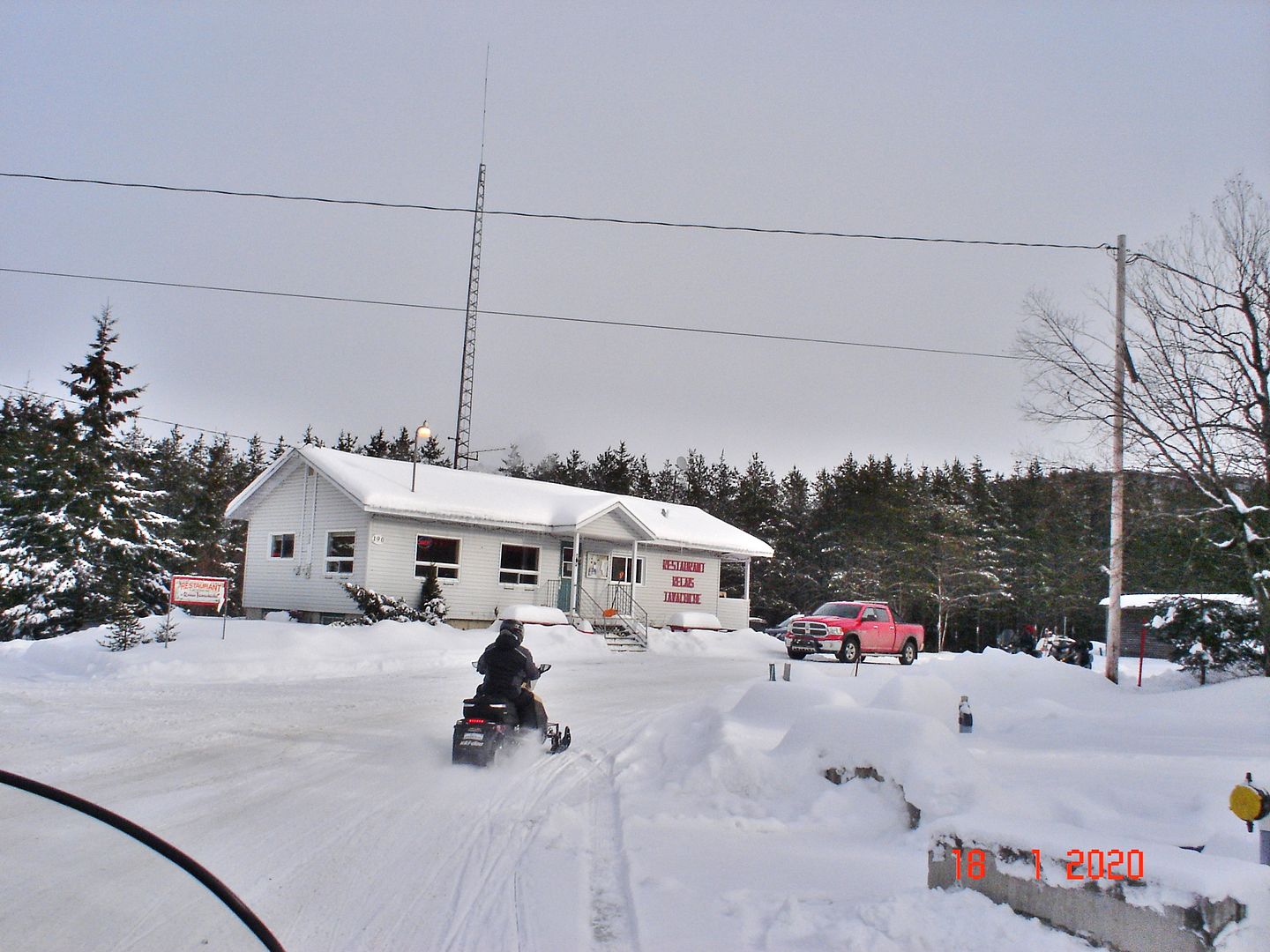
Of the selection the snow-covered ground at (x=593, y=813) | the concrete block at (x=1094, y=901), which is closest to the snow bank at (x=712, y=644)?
the snow-covered ground at (x=593, y=813)

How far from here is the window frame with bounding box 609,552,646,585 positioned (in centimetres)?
3253

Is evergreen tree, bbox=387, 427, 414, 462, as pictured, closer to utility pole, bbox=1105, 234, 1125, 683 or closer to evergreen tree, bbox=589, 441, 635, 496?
evergreen tree, bbox=589, 441, 635, 496

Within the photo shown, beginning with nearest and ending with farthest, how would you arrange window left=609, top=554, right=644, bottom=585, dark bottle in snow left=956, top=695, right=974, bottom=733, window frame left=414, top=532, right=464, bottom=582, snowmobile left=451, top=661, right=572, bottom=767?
snowmobile left=451, top=661, right=572, bottom=767 → dark bottle in snow left=956, top=695, right=974, bottom=733 → window frame left=414, top=532, right=464, bottom=582 → window left=609, top=554, right=644, bottom=585

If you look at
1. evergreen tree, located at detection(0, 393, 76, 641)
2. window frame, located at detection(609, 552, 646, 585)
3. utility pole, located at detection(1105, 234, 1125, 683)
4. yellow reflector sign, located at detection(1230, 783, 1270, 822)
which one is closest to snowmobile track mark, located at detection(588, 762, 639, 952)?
yellow reflector sign, located at detection(1230, 783, 1270, 822)

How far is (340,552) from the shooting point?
90.8ft

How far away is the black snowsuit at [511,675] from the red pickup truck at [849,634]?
18.1 m

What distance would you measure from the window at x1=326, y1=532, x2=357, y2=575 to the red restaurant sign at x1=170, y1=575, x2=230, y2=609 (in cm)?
814

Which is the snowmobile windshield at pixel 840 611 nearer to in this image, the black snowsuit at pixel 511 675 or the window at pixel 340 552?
the window at pixel 340 552

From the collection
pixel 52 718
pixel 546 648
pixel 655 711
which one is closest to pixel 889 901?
pixel 655 711

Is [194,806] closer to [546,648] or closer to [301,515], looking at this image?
[546,648]

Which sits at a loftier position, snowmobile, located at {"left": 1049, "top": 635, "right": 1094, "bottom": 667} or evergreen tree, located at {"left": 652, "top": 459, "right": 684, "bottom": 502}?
evergreen tree, located at {"left": 652, "top": 459, "right": 684, "bottom": 502}

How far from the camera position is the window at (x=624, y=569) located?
32812 mm

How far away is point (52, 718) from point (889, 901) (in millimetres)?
10419

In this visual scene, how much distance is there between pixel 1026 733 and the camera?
1139 cm
